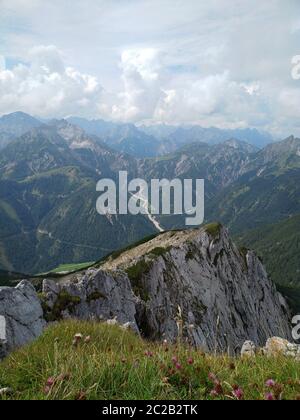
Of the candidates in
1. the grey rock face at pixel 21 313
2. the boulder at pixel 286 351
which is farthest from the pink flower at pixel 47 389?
the grey rock face at pixel 21 313

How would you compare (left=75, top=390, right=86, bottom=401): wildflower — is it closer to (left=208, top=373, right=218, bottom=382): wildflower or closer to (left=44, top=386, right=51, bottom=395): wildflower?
(left=44, top=386, right=51, bottom=395): wildflower

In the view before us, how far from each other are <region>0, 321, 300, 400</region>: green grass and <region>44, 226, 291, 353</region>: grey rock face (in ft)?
80.9

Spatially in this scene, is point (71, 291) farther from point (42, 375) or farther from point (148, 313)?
point (42, 375)

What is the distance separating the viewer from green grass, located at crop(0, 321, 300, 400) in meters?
5.67

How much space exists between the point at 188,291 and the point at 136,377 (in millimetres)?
67552

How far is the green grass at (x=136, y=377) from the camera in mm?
5668

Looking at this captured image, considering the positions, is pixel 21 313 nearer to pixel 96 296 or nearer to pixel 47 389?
pixel 96 296

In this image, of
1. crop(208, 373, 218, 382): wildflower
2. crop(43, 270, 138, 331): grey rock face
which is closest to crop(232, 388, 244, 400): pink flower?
crop(208, 373, 218, 382): wildflower

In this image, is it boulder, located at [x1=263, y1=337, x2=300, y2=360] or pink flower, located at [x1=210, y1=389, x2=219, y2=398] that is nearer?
pink flower, located at [x1=210, y1=389, x2=219, y2=398]

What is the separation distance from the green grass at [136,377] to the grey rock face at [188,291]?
2464 cm

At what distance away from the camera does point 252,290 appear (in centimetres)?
9956

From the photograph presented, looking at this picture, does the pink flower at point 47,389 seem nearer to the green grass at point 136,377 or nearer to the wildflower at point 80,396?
the green grass at point 136,377

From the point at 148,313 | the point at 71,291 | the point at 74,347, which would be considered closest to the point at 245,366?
the point at 74,347
